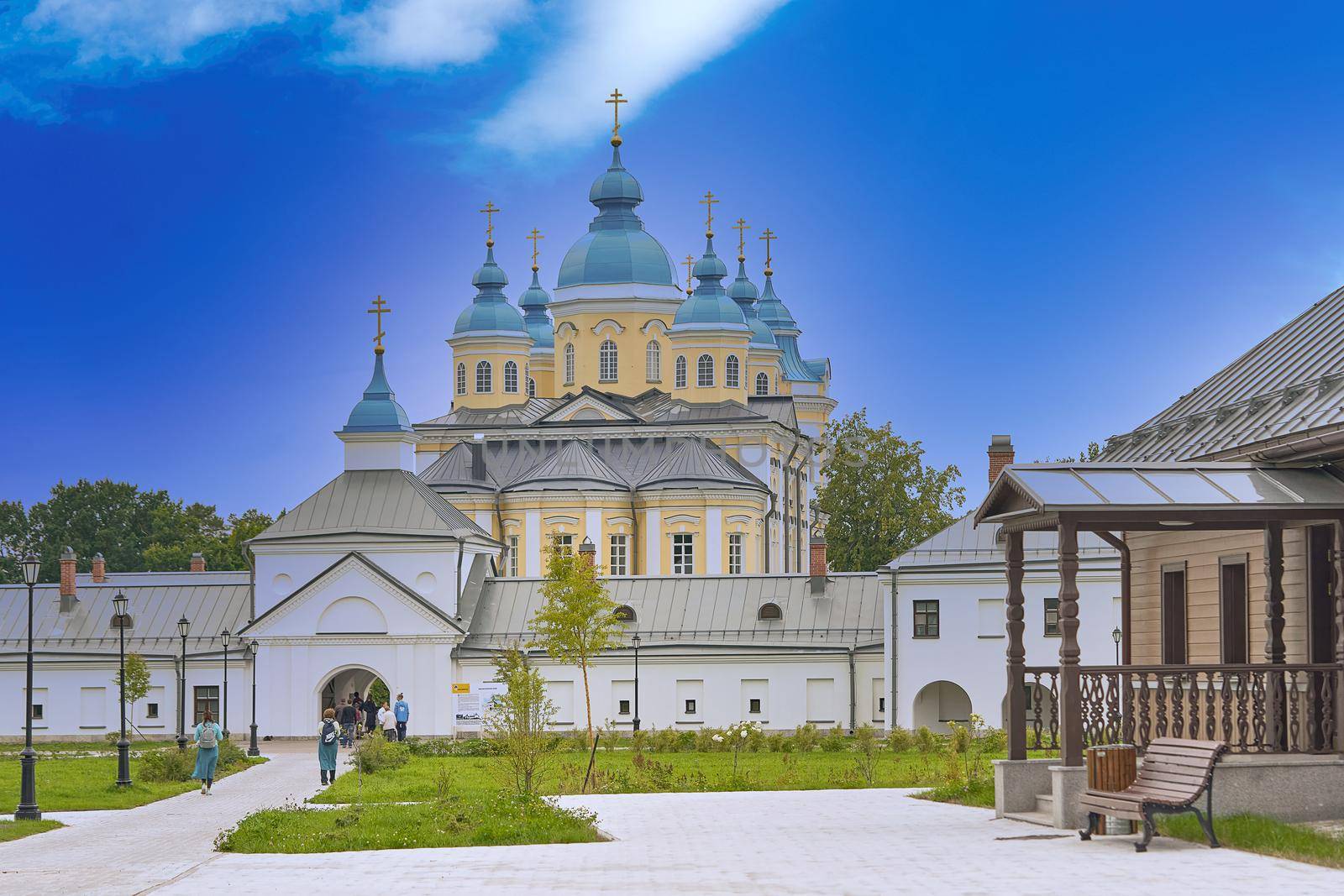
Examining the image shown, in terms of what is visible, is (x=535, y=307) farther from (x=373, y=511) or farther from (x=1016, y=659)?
(x=1016, y=659)

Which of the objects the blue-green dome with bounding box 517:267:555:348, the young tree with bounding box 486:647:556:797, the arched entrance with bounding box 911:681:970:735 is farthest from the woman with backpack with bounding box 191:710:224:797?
the blue-green dome with bounding box 517:267:555:348

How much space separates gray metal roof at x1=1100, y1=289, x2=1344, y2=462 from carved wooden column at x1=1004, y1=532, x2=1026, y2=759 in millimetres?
2420

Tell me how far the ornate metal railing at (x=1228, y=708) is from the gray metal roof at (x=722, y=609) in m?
30.9

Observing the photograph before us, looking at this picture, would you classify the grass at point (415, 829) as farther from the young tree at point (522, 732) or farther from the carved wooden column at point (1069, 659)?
the carved wooden column at point (1069, 659)

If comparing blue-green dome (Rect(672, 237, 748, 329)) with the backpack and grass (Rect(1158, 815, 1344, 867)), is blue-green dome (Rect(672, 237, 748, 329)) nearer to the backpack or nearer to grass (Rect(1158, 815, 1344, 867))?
the backpack

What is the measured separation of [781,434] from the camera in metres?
80.2

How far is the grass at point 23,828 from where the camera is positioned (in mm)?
20759

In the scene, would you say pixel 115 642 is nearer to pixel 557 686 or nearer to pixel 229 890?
pixel 557 686

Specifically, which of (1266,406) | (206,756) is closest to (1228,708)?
(1266,406)

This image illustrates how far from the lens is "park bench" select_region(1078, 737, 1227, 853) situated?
15.9 m

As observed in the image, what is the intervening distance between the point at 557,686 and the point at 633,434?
30.2 m

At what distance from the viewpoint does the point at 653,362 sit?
276 feet

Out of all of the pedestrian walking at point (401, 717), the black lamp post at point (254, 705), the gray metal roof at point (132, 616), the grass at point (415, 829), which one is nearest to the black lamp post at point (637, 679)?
the pedestrian walking at point (401, 717)

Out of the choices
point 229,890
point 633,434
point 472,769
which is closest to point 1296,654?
point 229,890
